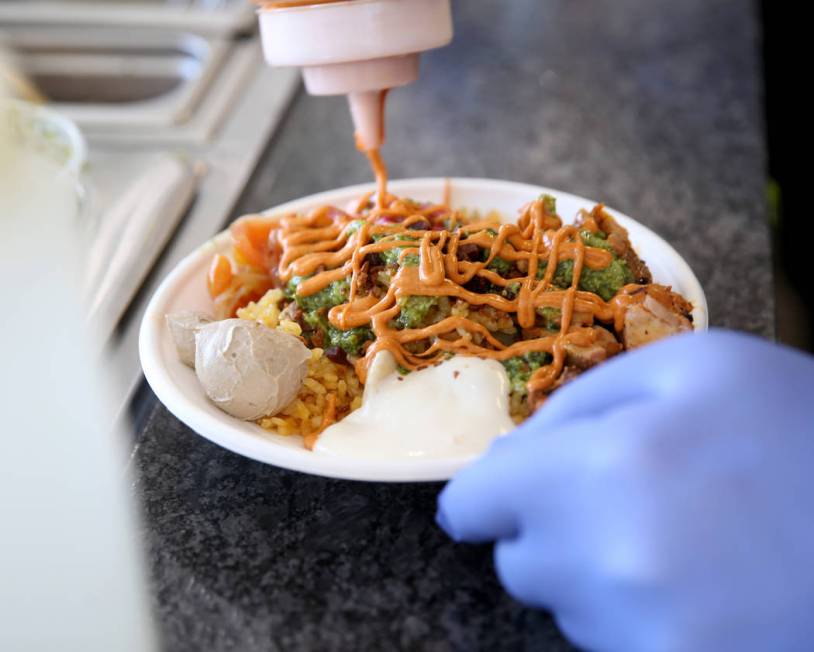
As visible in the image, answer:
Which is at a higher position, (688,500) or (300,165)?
(688,500)

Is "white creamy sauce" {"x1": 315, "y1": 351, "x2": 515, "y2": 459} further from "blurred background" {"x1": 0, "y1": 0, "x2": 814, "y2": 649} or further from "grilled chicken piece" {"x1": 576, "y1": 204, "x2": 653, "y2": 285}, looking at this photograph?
"grilled chicken piece" {"x1": 576, "y1": 204, "x2": 653, "y2": 285}

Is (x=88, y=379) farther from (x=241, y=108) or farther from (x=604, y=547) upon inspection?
(x=241, y=108)

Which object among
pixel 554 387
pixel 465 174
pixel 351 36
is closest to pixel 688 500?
pixel 554 387

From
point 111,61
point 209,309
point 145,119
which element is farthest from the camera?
point 111,61

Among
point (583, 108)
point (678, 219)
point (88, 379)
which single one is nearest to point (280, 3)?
point (88, 379)

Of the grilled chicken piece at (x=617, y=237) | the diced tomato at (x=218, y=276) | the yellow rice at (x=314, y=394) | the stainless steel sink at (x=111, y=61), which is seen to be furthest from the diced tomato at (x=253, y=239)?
the stainless steel sink at (x=111, y=61)

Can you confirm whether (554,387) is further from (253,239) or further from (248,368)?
(253,239)

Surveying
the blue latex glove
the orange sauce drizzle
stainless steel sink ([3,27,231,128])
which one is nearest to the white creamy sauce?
the orange sauce drizzle
